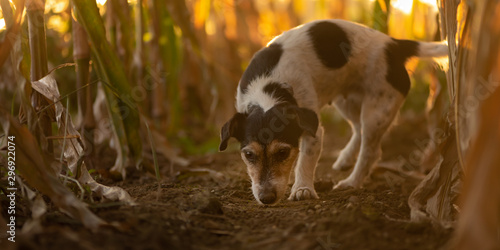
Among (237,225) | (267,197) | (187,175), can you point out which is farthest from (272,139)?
(237,225)

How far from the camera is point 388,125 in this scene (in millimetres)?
4488

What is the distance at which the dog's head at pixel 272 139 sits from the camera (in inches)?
141

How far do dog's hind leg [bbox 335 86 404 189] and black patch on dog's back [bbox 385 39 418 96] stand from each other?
65 millimetres

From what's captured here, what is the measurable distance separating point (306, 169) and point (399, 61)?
1.36m

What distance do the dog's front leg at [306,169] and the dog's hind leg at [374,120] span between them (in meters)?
0.52

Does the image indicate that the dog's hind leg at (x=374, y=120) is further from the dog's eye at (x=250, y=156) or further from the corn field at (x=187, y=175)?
the dog's eye at (x=250, y=156)

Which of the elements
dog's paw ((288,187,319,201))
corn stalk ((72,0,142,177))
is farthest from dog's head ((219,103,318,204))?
corn stalk ((72,0,142,177))

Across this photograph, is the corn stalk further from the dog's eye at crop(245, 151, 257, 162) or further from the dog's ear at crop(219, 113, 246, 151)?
the dog's eye at crop(245, 151, 257, 162)

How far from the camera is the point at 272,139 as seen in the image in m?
3.62

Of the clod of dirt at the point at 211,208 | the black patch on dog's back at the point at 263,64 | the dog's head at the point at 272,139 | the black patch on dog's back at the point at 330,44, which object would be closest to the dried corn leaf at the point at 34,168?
the clod of dirt at the point at 211,208

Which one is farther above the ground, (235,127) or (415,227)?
→ (235,127)

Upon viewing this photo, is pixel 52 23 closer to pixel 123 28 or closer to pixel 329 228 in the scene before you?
pixel 123 28

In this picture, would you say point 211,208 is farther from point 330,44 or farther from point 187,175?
point 330,44

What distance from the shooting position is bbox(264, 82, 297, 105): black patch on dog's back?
3.90 meters
